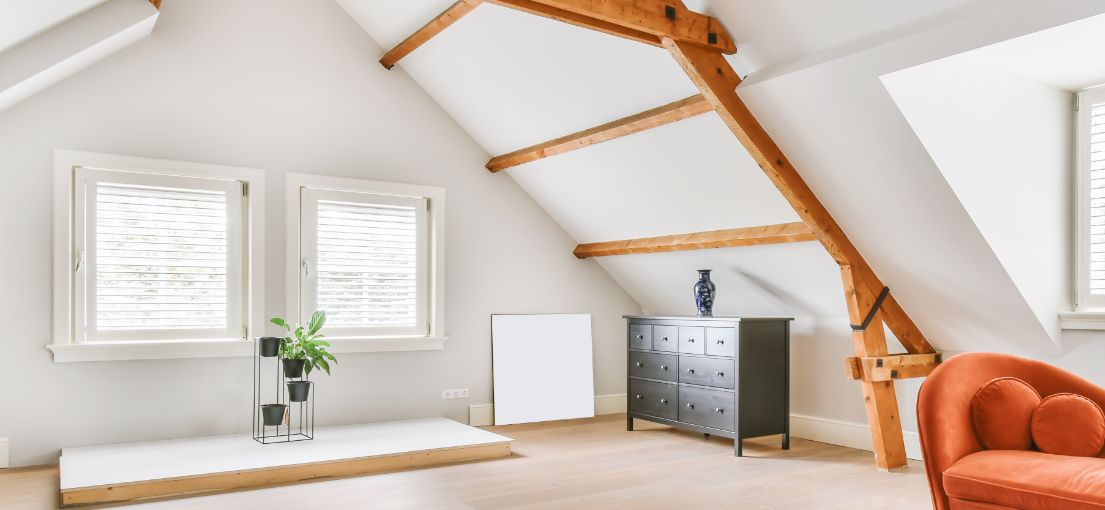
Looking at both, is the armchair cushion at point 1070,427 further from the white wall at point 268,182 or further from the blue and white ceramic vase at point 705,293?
the white wall at point 268,182

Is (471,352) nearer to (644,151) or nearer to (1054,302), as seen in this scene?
(644,151)

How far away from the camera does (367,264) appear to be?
567 centimetres

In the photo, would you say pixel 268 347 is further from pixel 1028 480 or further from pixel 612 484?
pixel 1028 480

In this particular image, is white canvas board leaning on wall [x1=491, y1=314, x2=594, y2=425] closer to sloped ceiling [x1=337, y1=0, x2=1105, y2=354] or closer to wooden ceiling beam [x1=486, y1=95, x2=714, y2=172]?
sloped ceiling [x1=337, y1=0, x2=1105, y2=354]

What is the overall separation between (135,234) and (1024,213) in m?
5.12

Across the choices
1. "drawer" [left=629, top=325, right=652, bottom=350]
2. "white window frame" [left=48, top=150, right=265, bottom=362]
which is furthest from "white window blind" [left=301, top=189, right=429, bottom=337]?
"drawer" [left=629, top=325, right=652, bottom=350]

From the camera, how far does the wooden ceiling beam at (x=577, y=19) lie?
11.7 ft

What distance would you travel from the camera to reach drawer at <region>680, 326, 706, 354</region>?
5262 millimetres

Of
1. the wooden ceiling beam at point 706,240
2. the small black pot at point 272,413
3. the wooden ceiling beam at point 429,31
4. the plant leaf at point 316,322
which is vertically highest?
the wooden ceiling beam at point 429,31

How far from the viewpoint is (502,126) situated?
5762 millimetres

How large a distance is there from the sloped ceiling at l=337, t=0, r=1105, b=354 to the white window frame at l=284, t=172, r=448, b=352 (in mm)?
779

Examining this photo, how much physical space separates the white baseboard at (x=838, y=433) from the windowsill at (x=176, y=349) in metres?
3.00

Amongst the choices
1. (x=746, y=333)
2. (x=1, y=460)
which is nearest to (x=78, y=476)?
(x=1, y=460)

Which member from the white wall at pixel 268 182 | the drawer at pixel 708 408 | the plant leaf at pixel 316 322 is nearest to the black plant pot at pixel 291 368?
the plant leaf at pixel 316 322
